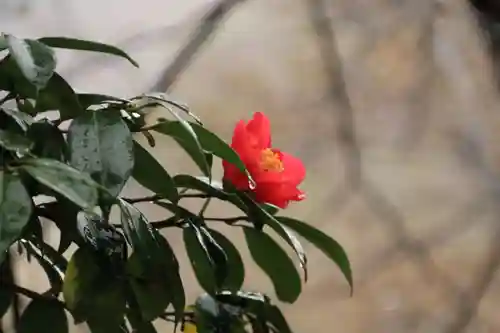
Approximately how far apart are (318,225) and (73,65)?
1.49 ft

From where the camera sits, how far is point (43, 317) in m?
0.43

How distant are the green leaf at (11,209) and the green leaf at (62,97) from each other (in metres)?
0.10

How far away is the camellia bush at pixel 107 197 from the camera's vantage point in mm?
337

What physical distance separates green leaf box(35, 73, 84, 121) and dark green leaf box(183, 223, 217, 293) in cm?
14

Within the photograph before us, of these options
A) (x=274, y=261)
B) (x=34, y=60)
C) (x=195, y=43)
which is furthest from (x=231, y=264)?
(x=195, y=43)

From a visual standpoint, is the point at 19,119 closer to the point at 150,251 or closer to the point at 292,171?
the point at 150,251

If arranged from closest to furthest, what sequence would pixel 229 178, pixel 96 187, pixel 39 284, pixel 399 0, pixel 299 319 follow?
pixel 96 187 → pixel 229 178 → pixel 39 284 → pixel 299 319 → pixel 399 0

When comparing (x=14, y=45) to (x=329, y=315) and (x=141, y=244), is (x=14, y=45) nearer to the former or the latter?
(x=141, y=244)

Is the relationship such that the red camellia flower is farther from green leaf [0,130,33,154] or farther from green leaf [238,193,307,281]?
green leaf [0,130,33,154]

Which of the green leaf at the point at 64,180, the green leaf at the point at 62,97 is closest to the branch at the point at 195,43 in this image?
the green leaf at the point at 62,97

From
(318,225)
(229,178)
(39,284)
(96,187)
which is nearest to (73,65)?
(39,284)

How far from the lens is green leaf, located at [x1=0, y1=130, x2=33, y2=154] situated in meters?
0.34

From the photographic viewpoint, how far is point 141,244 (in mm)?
423

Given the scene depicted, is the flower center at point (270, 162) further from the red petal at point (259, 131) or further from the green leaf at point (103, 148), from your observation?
the green leaf at point (103, 148)
